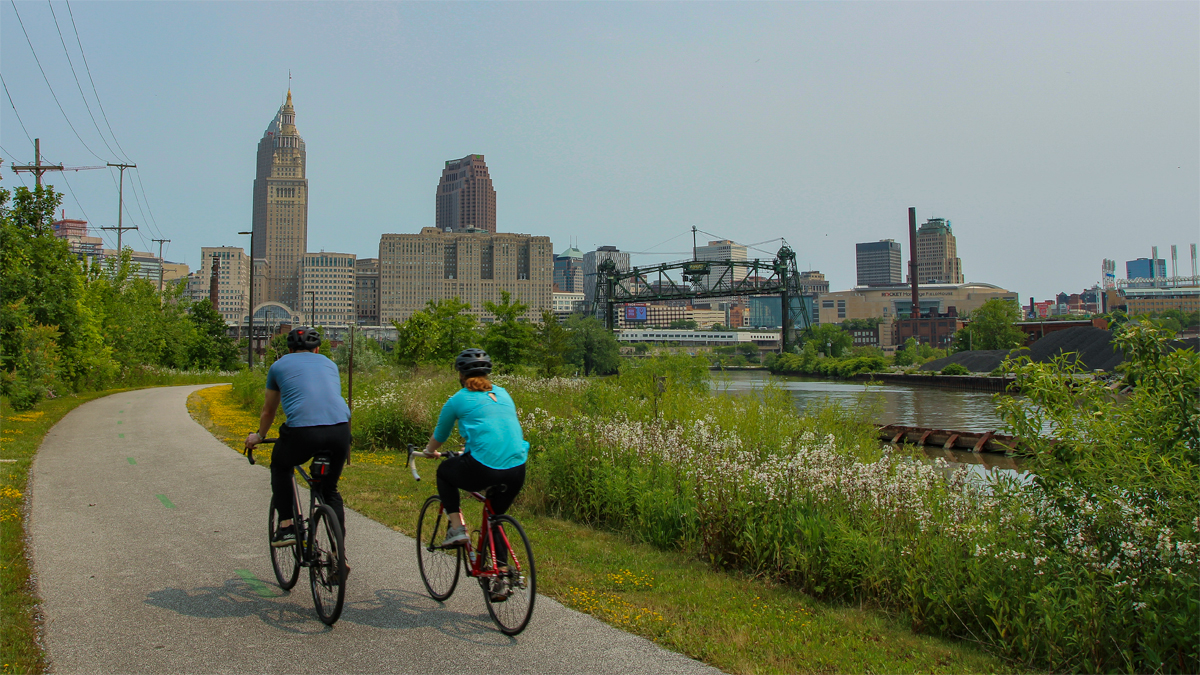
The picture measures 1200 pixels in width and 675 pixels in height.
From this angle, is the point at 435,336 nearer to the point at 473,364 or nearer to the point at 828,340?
the point at 473,364

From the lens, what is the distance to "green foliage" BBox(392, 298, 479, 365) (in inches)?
1064

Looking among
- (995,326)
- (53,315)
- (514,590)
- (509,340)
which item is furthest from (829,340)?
(514,590)

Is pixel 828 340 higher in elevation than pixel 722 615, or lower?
higher

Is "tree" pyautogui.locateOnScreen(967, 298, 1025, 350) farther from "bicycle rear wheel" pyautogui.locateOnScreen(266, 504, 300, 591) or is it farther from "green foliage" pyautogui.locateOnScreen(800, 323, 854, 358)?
"bicycle rear wheel" pyautogui.locateOnScreen(266, 504, 300, 591)

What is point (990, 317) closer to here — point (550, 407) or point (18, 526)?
point (550, 407)

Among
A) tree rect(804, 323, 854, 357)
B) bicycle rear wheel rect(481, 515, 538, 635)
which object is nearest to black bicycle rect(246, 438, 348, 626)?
bicycle rear wheel rect(481, 515, 538, 635)

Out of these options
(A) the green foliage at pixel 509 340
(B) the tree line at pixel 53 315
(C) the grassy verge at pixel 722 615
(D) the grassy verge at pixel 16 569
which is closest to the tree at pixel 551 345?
(A) the green foliage at pixel 509 340

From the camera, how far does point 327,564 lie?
16.5 feet

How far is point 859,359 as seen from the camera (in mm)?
90875

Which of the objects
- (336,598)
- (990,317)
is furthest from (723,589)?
(990,317)

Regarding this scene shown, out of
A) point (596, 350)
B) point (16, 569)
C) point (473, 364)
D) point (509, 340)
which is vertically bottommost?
point (16, 569)

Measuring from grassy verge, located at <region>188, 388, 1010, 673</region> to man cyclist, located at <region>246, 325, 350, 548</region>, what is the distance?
5.81ft

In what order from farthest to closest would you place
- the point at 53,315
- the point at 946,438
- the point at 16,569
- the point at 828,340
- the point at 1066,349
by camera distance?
the point at 828,340
the point at 1066,349
the point at 946,438
the point at 53,315
the point at 16,569

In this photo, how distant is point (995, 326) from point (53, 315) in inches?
3917
